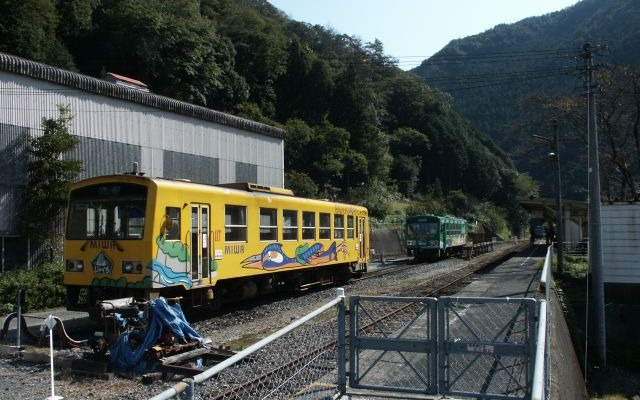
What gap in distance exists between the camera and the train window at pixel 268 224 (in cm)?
1471

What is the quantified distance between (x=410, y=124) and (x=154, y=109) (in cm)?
6334

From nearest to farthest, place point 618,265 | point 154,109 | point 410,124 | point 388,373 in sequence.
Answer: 1. point 388,373
2. point 618,265
3. point 154,109
4. point 410,124

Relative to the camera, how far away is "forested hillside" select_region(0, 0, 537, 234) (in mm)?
44594

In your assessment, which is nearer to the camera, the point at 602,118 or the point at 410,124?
the point at 602,118

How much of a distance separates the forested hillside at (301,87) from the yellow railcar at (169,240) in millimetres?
27598

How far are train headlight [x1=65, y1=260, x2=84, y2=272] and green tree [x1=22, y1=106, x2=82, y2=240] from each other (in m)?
6.00

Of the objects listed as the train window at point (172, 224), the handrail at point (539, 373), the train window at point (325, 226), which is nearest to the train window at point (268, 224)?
the train window at point (325, 226)

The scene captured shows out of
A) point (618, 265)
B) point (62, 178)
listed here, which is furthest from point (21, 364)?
point (618, 265)

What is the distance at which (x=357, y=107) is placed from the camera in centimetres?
6247

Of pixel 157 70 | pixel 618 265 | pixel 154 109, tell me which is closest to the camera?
pixel 618 265

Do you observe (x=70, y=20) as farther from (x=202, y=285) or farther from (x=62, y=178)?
(x=202, y=285)

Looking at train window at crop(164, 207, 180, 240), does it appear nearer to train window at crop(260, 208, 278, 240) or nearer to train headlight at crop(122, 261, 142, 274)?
train headlight at crop(122, 261, 142, 274)

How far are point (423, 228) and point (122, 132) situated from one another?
1807 cm

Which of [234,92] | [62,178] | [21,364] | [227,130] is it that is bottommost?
[21,364]
